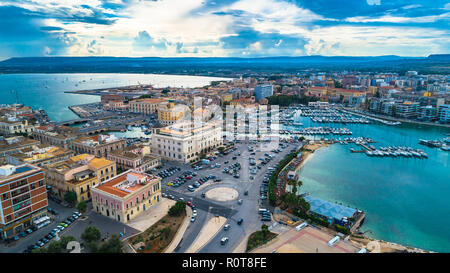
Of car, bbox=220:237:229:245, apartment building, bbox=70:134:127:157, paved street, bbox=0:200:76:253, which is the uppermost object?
apartment building, bbox=70:134:127:157

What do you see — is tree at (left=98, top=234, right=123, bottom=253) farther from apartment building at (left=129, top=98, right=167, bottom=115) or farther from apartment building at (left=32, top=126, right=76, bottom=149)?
apartment building at (left=129, top=98, right=167, bottom=115)

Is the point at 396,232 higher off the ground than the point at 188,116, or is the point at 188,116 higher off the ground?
the point at 188,116

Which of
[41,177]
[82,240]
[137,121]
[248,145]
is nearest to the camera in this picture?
[82,240]

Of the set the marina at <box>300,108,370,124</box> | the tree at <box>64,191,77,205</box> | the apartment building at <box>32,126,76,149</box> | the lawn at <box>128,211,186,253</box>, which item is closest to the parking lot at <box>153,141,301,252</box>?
the lawn at <box>128,211,186,253</box>
